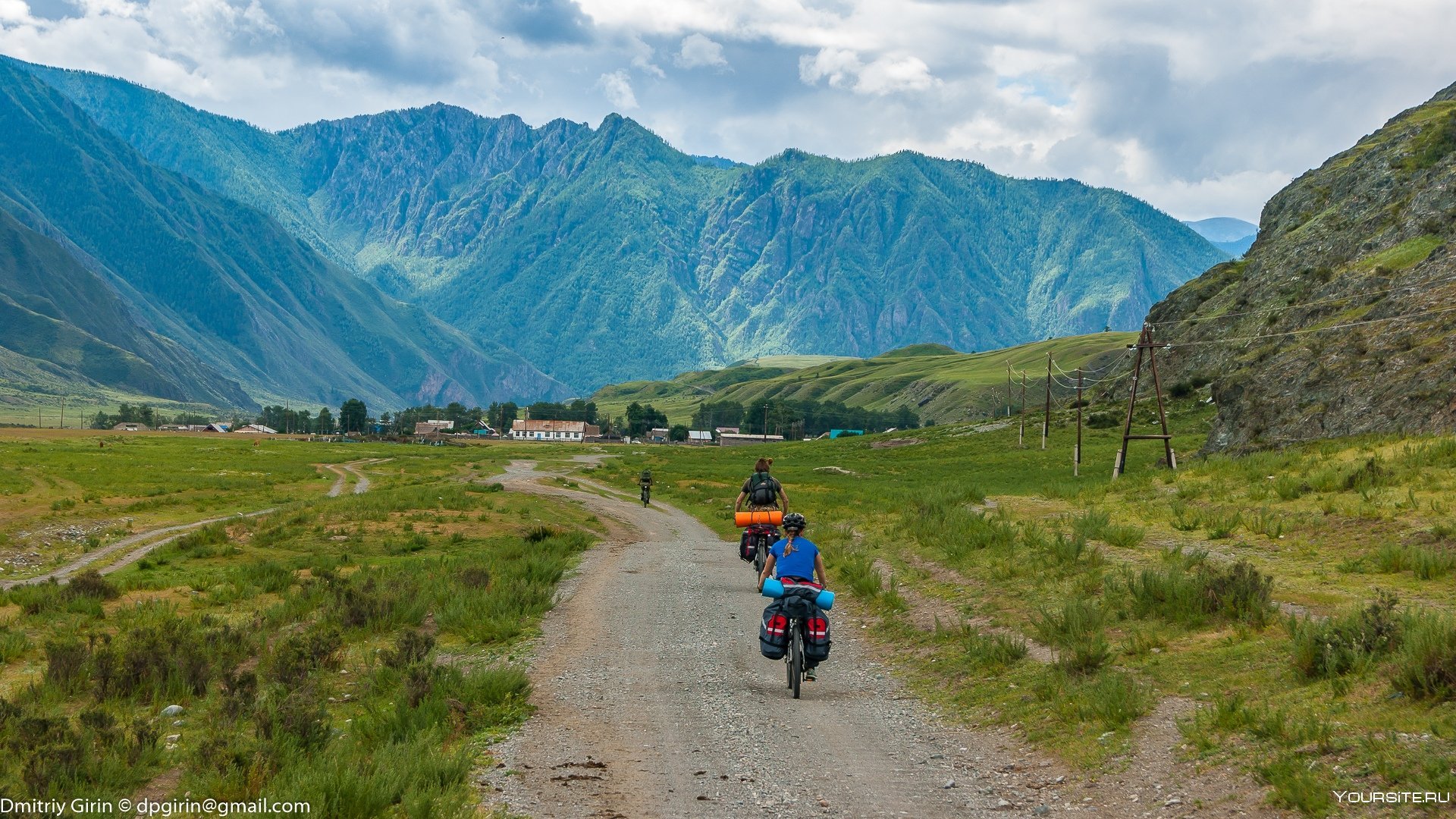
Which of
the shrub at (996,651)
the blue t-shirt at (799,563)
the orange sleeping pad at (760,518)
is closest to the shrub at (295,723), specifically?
the blue t-shirt at (799,563)

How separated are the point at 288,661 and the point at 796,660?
7916mm

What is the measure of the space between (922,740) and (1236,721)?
340 centimetres

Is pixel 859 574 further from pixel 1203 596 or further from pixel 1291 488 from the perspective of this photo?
pixel 1291 488

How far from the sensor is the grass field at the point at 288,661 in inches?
433

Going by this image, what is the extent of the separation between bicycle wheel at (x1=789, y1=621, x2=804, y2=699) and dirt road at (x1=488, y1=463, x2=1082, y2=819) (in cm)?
24

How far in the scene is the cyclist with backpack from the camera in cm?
2461

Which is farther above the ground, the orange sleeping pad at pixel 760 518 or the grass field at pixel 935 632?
the orange sleeping pad at pixel 760 518

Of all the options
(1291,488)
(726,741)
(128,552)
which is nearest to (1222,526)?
(1291,488)

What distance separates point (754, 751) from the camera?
12039 millimetres

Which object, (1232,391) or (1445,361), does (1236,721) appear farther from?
(1232,391)

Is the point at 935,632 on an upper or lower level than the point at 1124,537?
lower

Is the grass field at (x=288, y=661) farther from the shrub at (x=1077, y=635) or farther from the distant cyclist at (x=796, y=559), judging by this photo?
the shrub at (x=1077, y=635)

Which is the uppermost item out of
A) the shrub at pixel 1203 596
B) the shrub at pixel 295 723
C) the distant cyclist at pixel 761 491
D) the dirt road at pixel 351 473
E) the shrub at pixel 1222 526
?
the distant cyclist at pixel 761 491

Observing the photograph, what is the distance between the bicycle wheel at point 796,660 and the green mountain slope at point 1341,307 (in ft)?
133
